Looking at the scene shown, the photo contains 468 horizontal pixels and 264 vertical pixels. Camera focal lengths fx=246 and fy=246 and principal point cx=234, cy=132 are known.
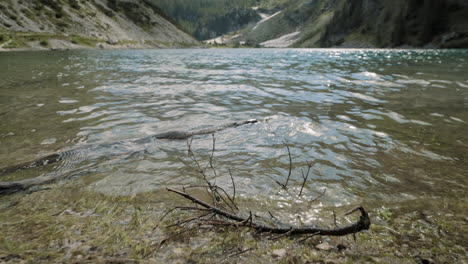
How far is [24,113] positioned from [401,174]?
42.2ft

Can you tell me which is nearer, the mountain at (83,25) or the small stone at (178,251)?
the small stone at (178,251)

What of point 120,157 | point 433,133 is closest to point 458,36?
point 433,133

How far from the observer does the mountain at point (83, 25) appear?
78062 mm

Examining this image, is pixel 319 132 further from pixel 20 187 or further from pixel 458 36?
pixel 458 36

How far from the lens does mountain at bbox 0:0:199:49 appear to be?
7806 cm

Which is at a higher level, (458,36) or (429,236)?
(458,36)

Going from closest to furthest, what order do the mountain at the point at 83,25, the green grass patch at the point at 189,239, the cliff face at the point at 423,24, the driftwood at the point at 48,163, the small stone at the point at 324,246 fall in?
the green grass patch at the point at 189,239 → the small stone at the point at 324,246 → the driftwood at the point at 48,163 → the mountain at the point at 83,25 → the cliff face at the point at 423,24

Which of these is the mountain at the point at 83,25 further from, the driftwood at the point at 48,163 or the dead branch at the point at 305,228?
the dead branch at the point at 305,228

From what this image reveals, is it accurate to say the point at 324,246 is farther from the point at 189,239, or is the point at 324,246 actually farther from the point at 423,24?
the point at 423,24

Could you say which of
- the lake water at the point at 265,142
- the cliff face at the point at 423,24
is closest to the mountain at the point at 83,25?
the lake water at the point at 265,142

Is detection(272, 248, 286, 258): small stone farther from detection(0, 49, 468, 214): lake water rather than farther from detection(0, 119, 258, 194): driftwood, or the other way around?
detection(0, 119, 258, 194): driftwood

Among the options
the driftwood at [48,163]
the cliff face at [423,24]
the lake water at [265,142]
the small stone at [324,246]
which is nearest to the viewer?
the small stone at [324,246]

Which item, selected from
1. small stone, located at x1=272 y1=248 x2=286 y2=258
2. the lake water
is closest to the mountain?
the lake water

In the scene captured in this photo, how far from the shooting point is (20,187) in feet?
14.5
